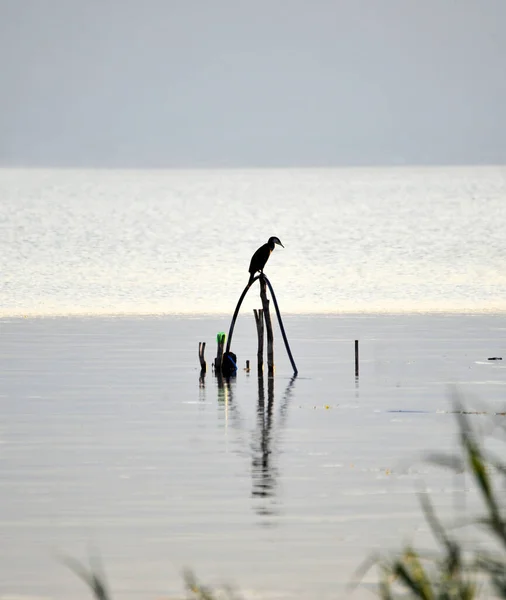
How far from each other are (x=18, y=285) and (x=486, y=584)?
66002 mm

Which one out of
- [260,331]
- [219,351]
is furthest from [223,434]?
[219,351]

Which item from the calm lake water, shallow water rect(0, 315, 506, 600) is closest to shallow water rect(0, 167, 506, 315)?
the calm lake water

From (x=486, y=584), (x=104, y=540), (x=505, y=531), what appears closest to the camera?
(x=505, y=531)

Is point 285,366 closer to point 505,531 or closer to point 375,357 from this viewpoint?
point 375,357

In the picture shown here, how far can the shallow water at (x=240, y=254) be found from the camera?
2707 inches

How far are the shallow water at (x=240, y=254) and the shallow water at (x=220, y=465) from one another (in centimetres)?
2866

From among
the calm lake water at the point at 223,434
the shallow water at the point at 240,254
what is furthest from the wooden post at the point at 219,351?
the shallow water at the point at 240,254

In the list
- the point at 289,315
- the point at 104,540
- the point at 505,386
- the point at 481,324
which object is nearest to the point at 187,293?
the point at 289,315

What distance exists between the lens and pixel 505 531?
648 cm

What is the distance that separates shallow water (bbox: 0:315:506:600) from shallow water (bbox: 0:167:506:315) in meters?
28.7

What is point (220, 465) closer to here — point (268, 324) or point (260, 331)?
point (268, 324)

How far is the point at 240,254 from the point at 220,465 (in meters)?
95.6

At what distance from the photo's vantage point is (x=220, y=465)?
1777cm

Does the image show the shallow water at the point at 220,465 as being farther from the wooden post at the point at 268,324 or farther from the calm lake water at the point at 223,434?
the wooden post at the point at 268,324
